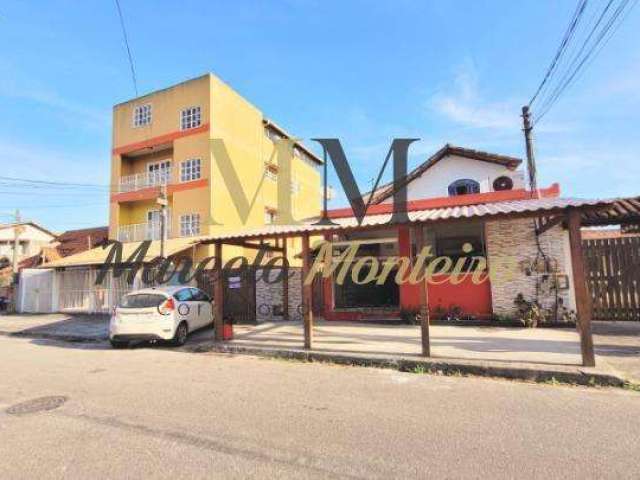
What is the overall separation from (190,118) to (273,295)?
1258 centimetres

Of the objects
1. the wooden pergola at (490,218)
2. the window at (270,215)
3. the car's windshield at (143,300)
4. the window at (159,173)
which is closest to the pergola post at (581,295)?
the wooden pergola at (490,218)

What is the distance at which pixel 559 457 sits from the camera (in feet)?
11.6

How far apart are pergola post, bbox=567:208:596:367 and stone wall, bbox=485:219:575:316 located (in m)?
4.24

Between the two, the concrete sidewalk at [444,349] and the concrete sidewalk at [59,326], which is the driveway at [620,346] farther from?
the concrete sidewalk at [59,326]

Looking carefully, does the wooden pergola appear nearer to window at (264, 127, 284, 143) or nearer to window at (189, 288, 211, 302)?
window at (189, 288, 211, 302)

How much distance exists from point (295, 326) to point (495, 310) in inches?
232

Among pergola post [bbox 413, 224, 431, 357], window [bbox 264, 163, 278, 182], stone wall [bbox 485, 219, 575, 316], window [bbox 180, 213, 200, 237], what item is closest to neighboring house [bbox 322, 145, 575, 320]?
stone wall [bbox 485, 219, 575, 316]

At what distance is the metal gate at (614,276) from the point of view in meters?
10.7

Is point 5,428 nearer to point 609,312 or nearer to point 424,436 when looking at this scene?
point 424,436

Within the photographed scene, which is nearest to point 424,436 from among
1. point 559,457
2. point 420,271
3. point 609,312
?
point 559,457

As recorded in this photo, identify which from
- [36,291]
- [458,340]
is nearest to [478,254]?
A: [458,340]

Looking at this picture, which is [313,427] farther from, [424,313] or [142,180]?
[142,180]

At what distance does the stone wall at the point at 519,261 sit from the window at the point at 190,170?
50.1 feet

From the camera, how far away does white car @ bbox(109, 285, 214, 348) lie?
9820 millimetres
